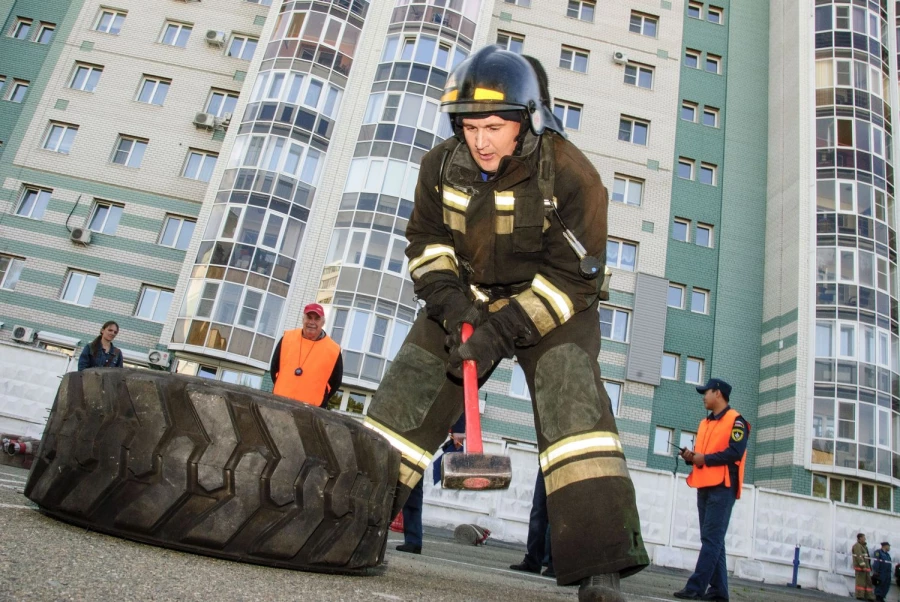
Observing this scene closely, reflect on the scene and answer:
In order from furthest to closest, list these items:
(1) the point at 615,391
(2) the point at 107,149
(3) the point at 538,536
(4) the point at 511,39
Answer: (4) the point at 511,39 < (2) the point at 107,149 < (1) the point at 615,391 < (3) the point at 538,536

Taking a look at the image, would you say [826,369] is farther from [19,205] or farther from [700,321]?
[19,205]

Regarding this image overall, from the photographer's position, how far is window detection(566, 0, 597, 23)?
96.9 feet

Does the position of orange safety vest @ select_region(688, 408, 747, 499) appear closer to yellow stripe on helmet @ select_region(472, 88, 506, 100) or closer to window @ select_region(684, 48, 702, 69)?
yellow stripe on helmet @ select_region(472, 88, 506, 100)

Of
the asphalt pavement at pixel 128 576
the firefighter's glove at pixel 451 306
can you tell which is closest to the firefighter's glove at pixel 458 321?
the firefighter's glove at pixel 451 306

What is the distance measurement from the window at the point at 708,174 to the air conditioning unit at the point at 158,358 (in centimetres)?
2170

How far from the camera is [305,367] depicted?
618 centimetres

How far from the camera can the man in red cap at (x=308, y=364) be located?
612 centimetres

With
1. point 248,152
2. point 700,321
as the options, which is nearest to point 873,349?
point 700,321

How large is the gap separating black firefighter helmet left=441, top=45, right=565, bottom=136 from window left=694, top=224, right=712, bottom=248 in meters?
26.2

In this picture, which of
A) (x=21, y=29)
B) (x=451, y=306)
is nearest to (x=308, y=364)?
(x=451, y=306)

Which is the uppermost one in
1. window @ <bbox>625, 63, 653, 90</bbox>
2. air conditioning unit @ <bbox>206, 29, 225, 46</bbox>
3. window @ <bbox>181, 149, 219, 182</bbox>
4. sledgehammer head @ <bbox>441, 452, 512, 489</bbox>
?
window @ <bbox>625, 63, 653, 90</bbox>

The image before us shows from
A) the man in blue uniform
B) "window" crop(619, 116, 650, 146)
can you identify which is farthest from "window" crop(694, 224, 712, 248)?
the man in blue uniform

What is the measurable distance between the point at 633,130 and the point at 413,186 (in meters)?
10.6

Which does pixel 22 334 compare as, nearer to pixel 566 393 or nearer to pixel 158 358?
pixel 158 358
